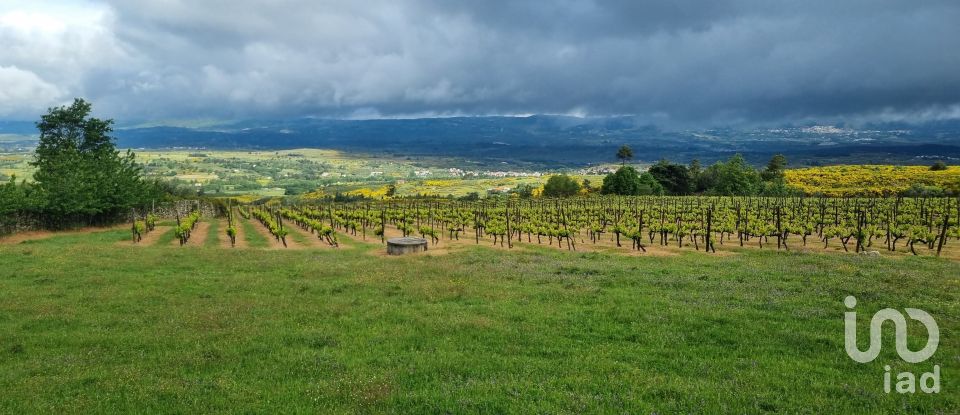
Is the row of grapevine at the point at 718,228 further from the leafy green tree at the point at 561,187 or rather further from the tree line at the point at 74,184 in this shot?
the leafy green tree at the point at 561,187

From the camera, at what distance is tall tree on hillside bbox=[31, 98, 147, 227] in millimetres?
48812

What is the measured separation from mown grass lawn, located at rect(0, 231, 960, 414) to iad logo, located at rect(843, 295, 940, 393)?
0.61ft

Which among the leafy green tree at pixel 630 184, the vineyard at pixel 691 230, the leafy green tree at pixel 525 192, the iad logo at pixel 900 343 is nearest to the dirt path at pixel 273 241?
the vineyard at pixel 691 230

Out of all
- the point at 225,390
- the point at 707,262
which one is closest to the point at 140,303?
the point at 225,390

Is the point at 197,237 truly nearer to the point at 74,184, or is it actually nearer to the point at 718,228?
the point at 74,184

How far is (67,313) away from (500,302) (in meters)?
12.1

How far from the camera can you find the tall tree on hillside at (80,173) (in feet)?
160

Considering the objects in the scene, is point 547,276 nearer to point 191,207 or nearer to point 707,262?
point 707,262

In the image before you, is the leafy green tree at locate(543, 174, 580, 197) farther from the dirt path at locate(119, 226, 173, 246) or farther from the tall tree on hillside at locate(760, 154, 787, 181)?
the dirt path at locate(119, 226, 173, 246)

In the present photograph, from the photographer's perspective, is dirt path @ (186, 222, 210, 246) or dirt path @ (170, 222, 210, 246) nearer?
dirt path @ (170, 222, 210, 246)

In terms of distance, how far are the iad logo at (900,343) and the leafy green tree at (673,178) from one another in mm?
95191

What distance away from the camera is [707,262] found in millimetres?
25234

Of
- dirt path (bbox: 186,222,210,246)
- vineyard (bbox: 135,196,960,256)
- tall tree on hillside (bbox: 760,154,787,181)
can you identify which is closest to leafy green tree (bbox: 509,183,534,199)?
vineyard (bbox: 135,196,960,256)

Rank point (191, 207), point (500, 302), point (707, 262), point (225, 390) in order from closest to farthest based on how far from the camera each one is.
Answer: point (225, 390)
point (500, 302)
point (707, 262)
point (191, 207)
